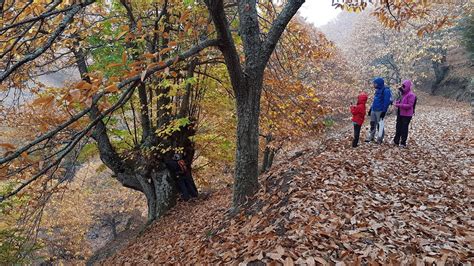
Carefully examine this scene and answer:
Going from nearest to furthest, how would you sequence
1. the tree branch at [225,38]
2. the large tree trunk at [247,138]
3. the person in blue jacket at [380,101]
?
the tree branch at [225,38], the large tree trunk at [247,138], the person in blue jacket at [380,101]

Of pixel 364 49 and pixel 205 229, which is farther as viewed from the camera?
pixel 364 49

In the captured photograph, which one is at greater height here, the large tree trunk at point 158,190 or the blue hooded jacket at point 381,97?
the blue hooded jacket at point 381,97

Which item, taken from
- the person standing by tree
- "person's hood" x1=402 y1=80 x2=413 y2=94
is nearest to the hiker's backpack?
the person standing by tree

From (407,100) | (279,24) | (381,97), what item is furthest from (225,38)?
(407,100)

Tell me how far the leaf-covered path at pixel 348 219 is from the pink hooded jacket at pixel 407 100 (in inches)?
42.7

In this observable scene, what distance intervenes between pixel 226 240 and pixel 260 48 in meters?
3.16

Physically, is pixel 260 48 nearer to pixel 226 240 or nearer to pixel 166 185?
pixel 226 240

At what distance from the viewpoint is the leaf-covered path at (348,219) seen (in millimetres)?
3805

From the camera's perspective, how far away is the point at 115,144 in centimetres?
1059

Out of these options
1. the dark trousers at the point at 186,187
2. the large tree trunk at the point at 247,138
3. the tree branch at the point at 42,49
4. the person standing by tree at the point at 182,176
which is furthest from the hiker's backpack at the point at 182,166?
the tree branch at the point at 42,49

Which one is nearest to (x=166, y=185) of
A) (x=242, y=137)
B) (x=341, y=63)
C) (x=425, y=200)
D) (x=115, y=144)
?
(x=115, y=144)

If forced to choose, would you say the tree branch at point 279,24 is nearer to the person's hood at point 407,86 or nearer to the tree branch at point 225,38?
the tree branch at point 225,38

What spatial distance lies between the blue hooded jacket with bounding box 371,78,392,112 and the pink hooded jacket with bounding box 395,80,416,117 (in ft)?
0.98

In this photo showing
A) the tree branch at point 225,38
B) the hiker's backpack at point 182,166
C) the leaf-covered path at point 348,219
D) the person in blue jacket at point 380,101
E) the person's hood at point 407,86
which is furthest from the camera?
the hiker's backpack at point 182,166
